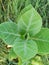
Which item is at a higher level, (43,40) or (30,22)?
(30,22)

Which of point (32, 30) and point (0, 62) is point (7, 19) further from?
point (32, 30)

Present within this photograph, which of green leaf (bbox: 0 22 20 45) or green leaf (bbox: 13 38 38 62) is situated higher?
green leaf (bbox: 0 22 20 45)

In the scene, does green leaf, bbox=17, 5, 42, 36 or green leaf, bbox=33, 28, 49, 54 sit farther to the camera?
green leaf, bbox=33, 28, 49, 54

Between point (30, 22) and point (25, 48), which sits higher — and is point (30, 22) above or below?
above

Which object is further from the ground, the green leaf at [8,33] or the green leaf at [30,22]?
the green leaf at [30,22]

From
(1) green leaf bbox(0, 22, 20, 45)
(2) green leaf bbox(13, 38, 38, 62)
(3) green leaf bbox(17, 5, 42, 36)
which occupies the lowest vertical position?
(2) green leaf bbox(13, 38, 38, 62)
